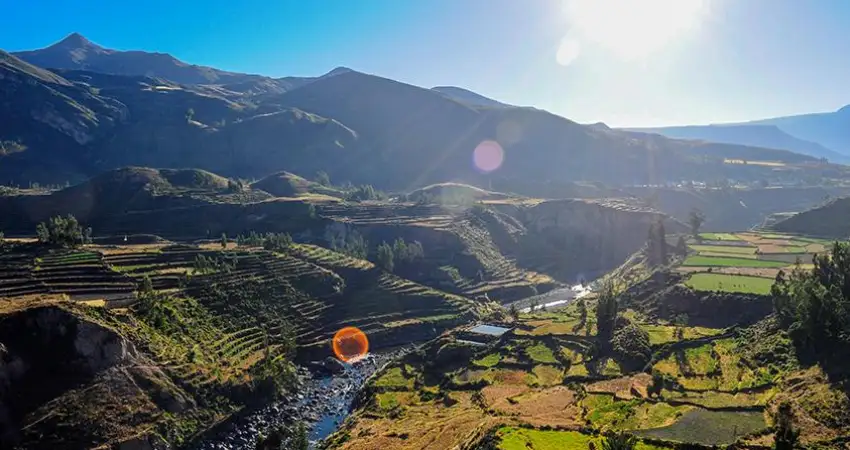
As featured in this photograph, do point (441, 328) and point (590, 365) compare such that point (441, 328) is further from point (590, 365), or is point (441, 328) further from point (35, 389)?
Result: point (35, 389)

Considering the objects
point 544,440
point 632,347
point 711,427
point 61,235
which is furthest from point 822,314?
point 61,235

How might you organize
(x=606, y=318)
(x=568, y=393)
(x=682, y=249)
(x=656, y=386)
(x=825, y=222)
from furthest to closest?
1. (x=825, y=222)
2. (x=682, y=249)
3. (x=606, y=318)
4. (x=568, y=393)
5. (x=656, y=386)

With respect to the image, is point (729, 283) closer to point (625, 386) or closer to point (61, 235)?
point (625, 386)

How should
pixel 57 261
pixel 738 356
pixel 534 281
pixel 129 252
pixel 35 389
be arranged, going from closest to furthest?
pixel 35 389 → pixel 738 356 → pixel 57 261 → pixel 129 252 → pixel 534 281

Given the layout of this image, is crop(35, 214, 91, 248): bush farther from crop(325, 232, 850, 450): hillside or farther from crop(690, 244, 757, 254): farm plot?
crop(690, 244, 757, 254): farm plot

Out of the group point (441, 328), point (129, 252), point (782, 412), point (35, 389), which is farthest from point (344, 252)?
point (782, 412)
